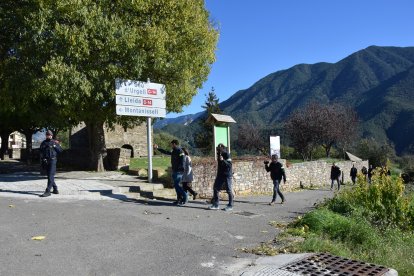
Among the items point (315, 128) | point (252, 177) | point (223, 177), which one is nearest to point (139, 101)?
point (223, 177)

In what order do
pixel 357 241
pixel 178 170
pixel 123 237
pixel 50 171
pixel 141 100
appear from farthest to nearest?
pixel 141 100 < pixel 178 170 < pixel 50 171 < pixel 357 241 < pixel 123 237

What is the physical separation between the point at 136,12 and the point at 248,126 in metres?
49.3

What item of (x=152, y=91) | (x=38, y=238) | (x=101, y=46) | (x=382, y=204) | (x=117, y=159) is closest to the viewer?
(x=38, y=238)

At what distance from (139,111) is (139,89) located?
76 cm

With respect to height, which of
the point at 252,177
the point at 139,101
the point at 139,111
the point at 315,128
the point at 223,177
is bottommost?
the point at 252,177

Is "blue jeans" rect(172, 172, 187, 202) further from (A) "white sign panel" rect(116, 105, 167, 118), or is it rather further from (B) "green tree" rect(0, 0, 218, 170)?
(B) "green tree" rect(0, 0, 218, 170)

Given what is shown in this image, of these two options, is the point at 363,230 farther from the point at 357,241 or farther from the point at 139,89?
the point at 139,89

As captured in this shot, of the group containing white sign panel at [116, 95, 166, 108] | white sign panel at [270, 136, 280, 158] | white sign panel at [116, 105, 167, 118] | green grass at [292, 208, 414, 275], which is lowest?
green grass at [292, 208, 414, 275]

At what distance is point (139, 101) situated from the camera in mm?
13633

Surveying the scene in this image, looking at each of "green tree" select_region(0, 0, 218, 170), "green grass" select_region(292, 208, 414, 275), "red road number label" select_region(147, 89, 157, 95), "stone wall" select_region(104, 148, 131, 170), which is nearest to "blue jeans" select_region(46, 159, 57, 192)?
"green tree" select_region(0, 0, 218, 170)

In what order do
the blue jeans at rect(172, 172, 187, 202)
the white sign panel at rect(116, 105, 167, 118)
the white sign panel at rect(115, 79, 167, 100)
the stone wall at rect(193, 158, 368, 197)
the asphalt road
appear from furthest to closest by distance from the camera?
the stone wall at rect(193, 158, 368, 197)
the white sign panel at rect(115, 79, 167, 100)
the white sign panel at rect(116, 105, 167, 118)
the blue jeans at rect(172, 172, 187, 202)
the asphalt road

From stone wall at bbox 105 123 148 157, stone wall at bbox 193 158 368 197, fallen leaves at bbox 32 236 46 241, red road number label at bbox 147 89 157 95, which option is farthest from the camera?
stone wall at bbox 105 123 148 157

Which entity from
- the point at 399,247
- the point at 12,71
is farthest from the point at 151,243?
the point at 12,71

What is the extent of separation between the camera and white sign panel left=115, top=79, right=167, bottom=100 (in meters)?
13.3
